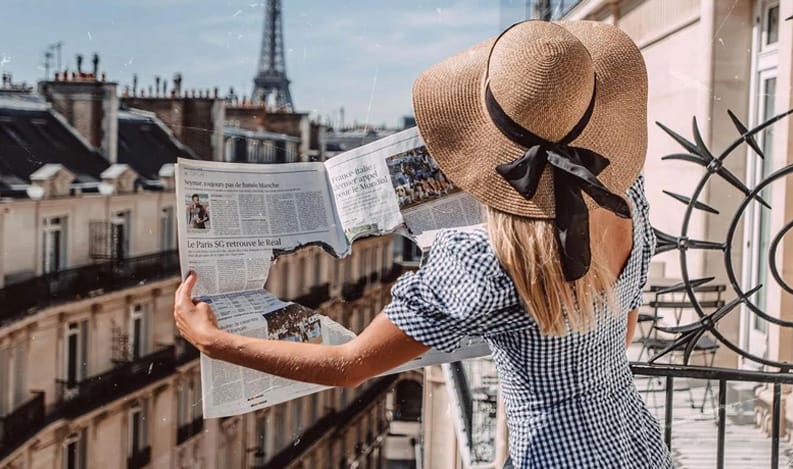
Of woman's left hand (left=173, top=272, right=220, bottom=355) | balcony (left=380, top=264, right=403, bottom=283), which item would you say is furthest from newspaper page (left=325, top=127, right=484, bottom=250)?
balcony (left=380, top=264, right=403, bottom=283)

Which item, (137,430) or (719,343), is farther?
(137,430)

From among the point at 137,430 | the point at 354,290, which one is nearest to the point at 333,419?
the point at 137,430

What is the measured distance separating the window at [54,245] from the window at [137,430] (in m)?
0.50

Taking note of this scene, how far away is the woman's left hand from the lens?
88cm

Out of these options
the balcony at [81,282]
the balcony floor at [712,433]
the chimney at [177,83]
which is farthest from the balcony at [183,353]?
the balcony floor at [712,433]

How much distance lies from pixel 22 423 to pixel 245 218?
1.68 meters

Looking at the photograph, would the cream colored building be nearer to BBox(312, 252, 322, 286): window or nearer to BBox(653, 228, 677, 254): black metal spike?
BBox(312, 252, 322, 286): window

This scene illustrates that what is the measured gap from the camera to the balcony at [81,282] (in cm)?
214

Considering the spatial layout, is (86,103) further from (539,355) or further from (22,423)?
(539,355)

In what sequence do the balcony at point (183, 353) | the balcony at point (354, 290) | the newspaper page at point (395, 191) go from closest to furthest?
the newspaper page at point (395, 191) < the balcony at point (354, 290) < the balcony at point (183, 353)

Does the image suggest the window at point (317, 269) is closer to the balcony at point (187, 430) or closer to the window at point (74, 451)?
the balcony at point (187, 430)

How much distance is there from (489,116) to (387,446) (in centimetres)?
229

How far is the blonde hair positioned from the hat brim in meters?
0.01

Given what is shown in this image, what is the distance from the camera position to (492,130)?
735mm
